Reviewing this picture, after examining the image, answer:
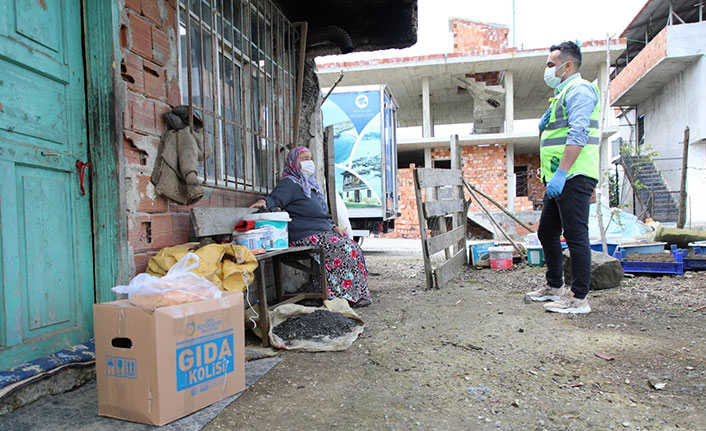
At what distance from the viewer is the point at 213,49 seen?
3.29m

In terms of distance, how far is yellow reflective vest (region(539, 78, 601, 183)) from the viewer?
11.1 ft

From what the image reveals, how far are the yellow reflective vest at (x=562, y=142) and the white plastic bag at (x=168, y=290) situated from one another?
2.83m

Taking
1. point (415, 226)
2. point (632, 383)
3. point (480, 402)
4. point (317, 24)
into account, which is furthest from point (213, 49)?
point (415, 226)

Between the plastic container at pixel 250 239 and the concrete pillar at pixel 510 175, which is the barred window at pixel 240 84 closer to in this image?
the plastic container at pixel 250 239

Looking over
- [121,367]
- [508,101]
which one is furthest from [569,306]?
[508,101]

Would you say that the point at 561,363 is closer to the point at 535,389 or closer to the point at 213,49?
the point at 535,389

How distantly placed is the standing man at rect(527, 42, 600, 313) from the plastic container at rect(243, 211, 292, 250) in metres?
2.10

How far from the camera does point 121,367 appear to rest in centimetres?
165

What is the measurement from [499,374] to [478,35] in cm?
1365

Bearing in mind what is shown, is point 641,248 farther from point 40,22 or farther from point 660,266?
point 40,22

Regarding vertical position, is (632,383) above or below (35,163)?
below

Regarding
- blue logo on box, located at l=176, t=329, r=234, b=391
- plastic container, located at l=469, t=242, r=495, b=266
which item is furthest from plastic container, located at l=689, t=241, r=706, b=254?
blue logo on box, located at l=176, t=329, r=234, b=391

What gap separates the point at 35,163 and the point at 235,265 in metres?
1.03

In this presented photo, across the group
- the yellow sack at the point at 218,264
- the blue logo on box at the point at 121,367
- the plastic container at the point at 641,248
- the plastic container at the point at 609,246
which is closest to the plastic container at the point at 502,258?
the plastic container at the point at 609,246
